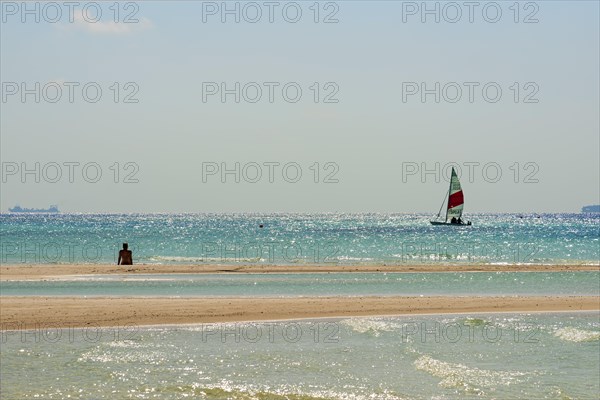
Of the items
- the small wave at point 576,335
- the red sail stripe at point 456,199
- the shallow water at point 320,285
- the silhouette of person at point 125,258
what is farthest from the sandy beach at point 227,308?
the red sail stripe at point 456,199

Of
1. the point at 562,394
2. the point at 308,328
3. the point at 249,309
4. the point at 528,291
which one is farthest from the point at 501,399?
the point at 528,291

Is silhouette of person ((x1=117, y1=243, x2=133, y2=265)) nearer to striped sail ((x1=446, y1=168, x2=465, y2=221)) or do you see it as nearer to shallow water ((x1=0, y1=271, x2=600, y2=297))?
shallow water ((x1=0, y1=271, x2=600, y2=297))

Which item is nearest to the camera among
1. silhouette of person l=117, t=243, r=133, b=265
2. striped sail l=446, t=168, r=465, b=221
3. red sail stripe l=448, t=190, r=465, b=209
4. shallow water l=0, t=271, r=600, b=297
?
shallow water l=0, t=271, r=600, b=297

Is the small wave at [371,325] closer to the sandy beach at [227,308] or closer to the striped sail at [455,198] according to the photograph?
the sandy beach at [227,308]

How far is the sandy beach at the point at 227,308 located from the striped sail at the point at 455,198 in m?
→ 105

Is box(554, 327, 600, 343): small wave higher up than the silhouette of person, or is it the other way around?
the silhouette of person

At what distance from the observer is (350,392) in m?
18.7

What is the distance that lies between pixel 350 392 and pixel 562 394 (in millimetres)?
4519

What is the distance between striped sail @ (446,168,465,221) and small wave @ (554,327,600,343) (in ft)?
376

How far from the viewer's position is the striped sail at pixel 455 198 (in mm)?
142375

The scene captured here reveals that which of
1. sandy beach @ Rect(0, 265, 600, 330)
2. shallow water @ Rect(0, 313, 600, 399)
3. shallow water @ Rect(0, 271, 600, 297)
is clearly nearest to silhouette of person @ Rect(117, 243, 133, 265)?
shallow water @ Rect(0, 271, 600, 297)

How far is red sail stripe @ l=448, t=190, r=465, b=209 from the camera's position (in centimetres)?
14625

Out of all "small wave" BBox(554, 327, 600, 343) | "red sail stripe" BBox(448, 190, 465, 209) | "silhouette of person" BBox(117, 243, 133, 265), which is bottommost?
"small wave" BBox(554, 327, 600, 343)

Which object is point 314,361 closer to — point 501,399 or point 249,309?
point 501,399
